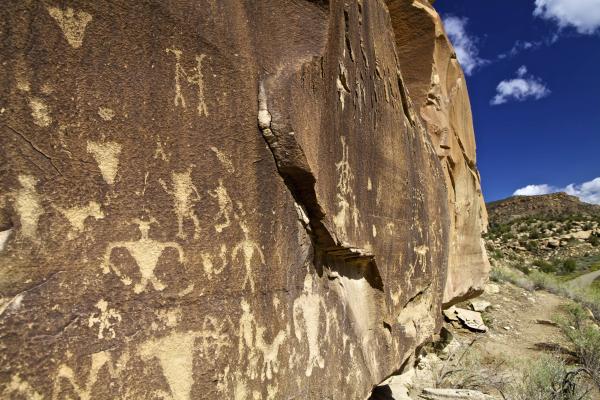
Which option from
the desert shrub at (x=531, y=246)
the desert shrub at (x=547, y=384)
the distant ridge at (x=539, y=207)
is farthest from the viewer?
the distant ridge at (x=539, y=207)

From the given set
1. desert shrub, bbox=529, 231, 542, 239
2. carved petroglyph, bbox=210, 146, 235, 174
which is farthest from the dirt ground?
desert shrub, bbox=529, 231, 542, 239

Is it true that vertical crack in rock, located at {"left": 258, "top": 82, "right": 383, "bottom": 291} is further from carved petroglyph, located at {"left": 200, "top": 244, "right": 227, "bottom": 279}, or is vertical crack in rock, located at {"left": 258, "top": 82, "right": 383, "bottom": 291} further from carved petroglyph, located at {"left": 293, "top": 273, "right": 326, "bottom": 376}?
carved petroglyph, located at {"left": 200, "top": 244, "right": 227, "bottom": 279}

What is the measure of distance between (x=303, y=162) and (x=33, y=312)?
3.35 ft

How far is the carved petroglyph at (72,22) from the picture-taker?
110 centimetres

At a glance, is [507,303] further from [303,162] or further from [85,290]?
[85,290]

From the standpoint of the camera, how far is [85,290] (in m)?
1.09

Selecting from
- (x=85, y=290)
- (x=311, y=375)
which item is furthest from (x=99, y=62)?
(x=311, y=375)

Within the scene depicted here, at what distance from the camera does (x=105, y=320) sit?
44.3 inches

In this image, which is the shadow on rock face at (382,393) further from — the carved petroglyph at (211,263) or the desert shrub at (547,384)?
the carved petroglyph at (211,263)

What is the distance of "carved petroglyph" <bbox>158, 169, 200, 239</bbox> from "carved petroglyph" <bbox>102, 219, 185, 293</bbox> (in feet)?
0.29

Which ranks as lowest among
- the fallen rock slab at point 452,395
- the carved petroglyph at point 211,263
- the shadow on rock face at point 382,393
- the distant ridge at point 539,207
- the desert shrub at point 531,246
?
the fallen rock slab at point 452,395

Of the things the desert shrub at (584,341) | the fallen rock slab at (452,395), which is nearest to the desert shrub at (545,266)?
the desert shrub at (584,341)

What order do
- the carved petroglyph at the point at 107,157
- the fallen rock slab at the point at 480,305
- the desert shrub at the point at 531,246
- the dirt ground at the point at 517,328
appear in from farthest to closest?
the desert shrub at the point at 531,246 < the fallen rock slab at the point at 480,305 < the dirt ground at the point at 517,328 < the carved petroglyph at the point at 107,157

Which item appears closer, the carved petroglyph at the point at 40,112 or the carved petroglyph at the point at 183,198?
the carved petroglyph at the point at 40,112
